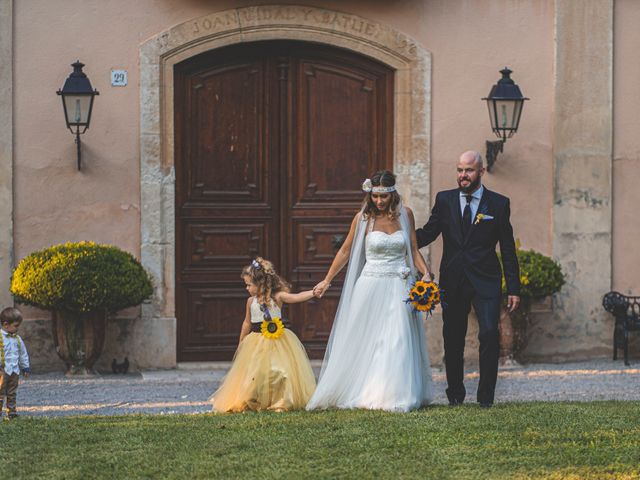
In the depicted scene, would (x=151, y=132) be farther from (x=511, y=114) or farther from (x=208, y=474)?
(x=208, y=474)

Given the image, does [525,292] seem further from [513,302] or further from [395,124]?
[513,302]

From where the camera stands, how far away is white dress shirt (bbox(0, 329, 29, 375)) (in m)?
8.95

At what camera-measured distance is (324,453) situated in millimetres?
7305

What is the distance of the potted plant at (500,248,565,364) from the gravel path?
0.24 metres

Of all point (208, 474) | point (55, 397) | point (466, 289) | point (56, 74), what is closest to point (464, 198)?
point (466, 289)

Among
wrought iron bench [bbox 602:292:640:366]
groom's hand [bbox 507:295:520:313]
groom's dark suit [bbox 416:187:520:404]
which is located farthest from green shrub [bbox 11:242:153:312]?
wrought iron bench [bbox 602:292:640:366]

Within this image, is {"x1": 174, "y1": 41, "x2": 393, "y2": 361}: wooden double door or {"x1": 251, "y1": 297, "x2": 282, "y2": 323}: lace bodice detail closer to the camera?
{"x1": 251, "y1": 297, "x2": 282, "y2": 323}: lace bodice detail

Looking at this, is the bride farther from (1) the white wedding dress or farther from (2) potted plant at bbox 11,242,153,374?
(2) potted plant at bbox 11,242,153,374

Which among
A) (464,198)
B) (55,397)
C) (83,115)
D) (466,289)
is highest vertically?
(83,115)

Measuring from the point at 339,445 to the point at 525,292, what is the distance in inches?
200

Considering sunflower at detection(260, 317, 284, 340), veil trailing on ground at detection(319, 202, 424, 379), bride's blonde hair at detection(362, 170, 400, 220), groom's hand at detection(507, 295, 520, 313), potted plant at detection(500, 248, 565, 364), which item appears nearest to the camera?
groom's hand at detection(507, 295, 520, 313)

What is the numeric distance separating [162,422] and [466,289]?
228cm

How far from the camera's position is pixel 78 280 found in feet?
37.2

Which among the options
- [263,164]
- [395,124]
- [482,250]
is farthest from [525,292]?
[482,250]
